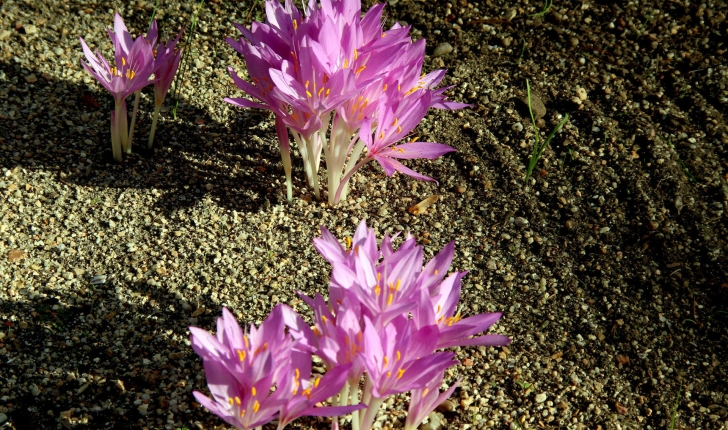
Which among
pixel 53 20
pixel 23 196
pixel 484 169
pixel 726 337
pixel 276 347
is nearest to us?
pixel 276 347

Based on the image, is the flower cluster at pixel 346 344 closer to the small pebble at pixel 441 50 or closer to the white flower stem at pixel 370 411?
the white flower stem at pixel 370 411

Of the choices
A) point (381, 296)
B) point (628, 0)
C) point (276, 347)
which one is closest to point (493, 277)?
point (381, 296)

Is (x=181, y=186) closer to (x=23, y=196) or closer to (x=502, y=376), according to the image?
(x=23, y=196)

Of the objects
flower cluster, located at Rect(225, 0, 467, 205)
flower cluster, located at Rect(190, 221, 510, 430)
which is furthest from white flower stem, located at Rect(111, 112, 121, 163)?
flower cluster, located at Rect(190, 221, 510, 430)

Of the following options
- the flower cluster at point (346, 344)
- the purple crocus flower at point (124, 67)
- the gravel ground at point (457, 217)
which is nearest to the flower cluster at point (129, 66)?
the purple crocus flower at point (124, 67)

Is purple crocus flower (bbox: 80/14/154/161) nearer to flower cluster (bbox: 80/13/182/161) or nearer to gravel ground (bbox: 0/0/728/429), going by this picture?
flower cluster (bbox: 80/13/182/161)

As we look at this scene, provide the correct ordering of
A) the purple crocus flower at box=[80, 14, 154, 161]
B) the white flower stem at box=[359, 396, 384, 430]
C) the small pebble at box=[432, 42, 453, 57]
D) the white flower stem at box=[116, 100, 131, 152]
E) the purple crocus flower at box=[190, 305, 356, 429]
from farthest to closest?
the small pebble at box=[432, 42, 453, 57] < the white flower stem at box=[116, 100, 131, 152] < the purple crocus flower at box=[80, 14, 154, 161] < the white flower stem at box=[359, 396, 384, 430] < the purple crocus flower at box=[190, 305, 356, 429]
